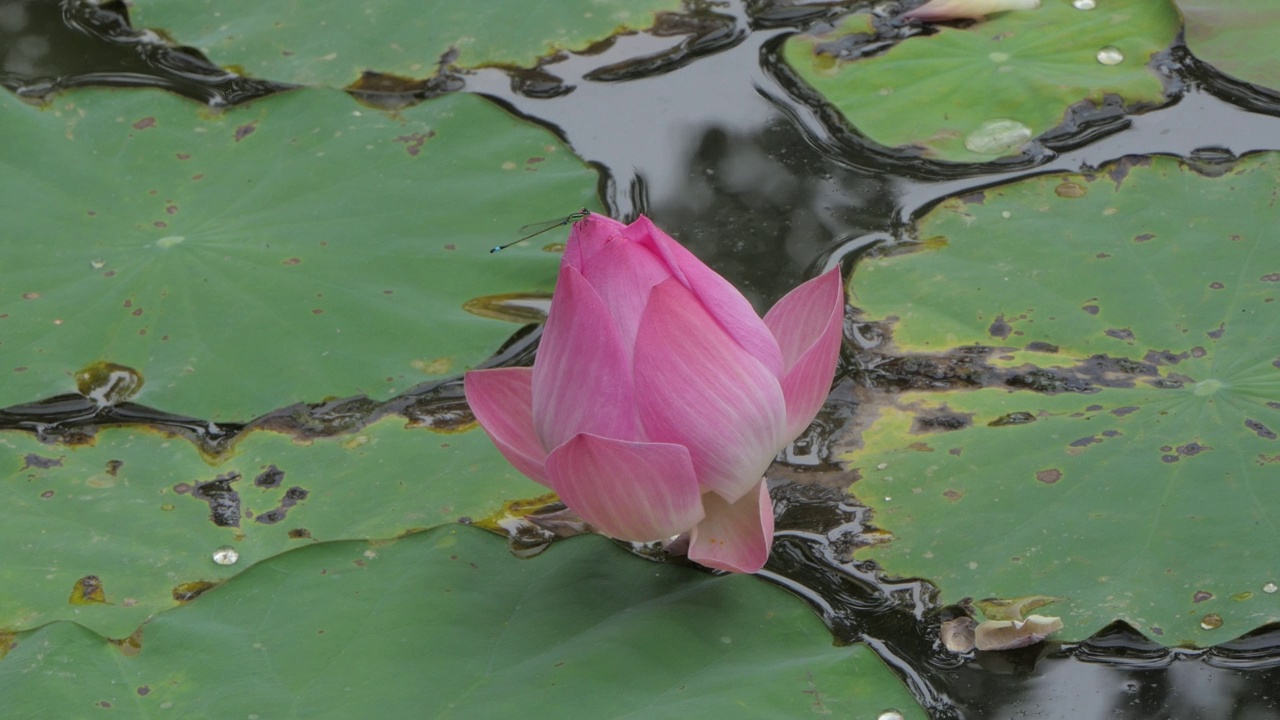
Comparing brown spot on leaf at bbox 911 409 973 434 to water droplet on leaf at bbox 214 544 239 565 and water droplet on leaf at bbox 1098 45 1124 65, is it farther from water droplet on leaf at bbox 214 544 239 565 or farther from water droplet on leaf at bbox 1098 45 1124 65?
water droplet on leaf at bbox 1098 45 1124 65

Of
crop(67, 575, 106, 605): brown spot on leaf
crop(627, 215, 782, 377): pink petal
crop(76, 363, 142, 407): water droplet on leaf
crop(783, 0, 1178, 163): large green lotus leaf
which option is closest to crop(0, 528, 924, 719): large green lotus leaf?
crop(67, 575, 106, 605): brown spot on leaf

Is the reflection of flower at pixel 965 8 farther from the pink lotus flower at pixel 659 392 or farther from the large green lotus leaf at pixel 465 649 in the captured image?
the large green lotus leaf at pixel 465 649

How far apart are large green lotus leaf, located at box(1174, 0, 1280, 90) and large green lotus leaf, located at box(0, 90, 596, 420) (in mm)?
1264

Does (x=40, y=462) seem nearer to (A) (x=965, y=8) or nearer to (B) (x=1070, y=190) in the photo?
(B) (x=1070, y=190)

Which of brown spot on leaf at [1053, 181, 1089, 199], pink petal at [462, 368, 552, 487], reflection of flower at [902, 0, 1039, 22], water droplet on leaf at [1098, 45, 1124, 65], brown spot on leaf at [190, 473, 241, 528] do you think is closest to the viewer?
pink petal at [462, 368, 552, 487]

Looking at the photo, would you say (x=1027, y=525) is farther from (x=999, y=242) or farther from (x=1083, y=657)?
(x=999, y=242)

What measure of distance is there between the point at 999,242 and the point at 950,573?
2.19 feet

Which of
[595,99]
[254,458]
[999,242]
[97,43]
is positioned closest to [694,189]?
[595,99]

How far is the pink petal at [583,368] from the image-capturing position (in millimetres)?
1205

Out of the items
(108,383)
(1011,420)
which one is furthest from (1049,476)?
(108,383)

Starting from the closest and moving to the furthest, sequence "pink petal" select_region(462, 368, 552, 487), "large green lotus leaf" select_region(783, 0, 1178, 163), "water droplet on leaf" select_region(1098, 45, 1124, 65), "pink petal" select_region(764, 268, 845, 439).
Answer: "pink petal" select_region(764, 268, 845, 439)
"pink petal" select_region(462, 368, 552, 487)
"large green lotus leaf" select_region(783, 0, 1178, 163)
"water droplet on leaf" select_region(1098, 45, 1124, 65)

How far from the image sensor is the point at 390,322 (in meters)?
1.85

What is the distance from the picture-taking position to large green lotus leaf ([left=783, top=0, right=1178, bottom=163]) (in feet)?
7.13

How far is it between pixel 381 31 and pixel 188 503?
4.45 ft
